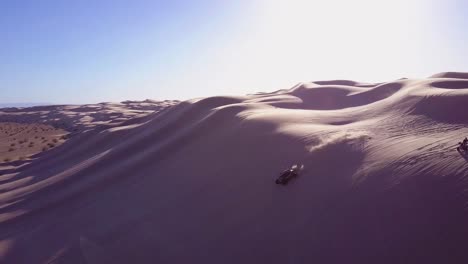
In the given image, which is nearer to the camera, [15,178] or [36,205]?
[36,205]

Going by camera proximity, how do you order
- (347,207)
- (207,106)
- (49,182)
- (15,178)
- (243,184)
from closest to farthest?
(347,207) < (243,184) < (49,182) < (15,178) < (207,106)

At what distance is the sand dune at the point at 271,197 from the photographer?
14.9 feet

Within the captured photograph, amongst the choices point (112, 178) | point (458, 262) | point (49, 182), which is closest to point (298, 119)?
point (112, 178)

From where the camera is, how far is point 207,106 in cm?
1661

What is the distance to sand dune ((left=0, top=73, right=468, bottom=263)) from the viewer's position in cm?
455

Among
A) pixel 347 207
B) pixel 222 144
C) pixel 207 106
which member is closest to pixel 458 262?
pixel 347 207

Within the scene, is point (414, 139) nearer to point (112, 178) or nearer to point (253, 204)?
point (253, 204)

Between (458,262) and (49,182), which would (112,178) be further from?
(458,262)

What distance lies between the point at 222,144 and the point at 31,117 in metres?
52.0

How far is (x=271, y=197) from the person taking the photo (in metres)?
6.32

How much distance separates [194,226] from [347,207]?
2449mm

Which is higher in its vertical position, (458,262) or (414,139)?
(414,139)

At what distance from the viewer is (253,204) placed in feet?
20.8

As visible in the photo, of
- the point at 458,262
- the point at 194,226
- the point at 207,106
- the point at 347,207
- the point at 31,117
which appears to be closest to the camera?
A: the point at 458,262
